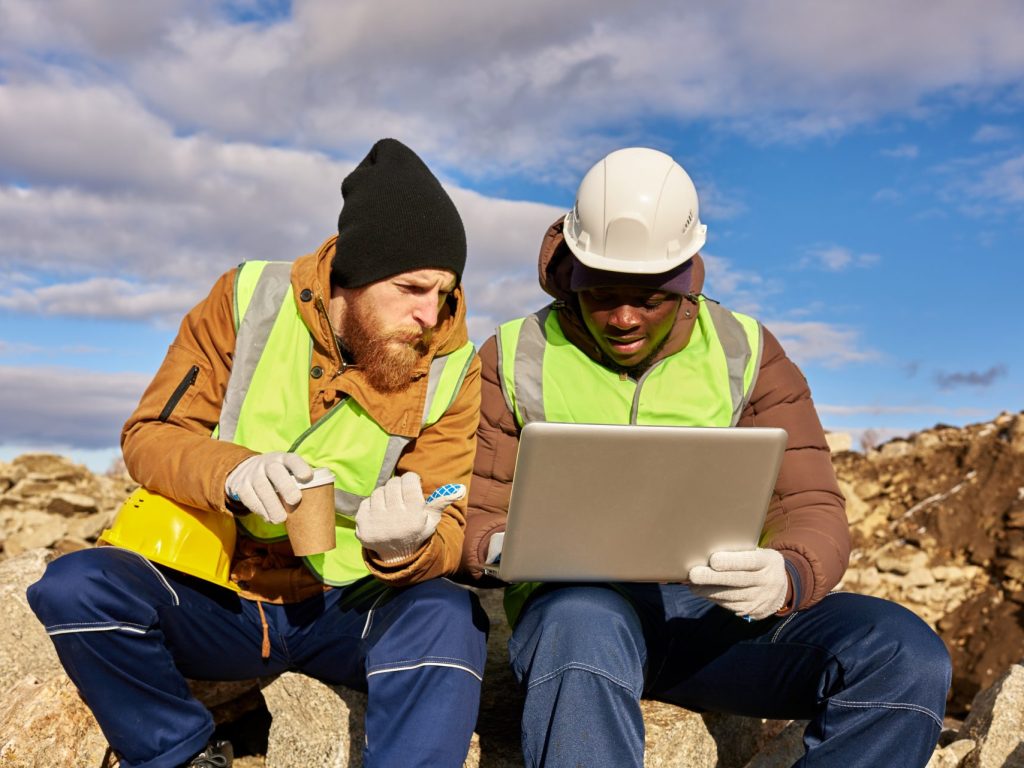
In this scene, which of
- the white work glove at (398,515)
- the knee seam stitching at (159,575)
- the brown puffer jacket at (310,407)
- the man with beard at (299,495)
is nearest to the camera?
the white work glove at (398,515)

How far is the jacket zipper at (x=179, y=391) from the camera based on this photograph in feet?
11.1

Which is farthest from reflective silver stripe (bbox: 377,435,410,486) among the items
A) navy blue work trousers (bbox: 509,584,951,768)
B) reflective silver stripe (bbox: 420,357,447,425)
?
navy blue work trousers (bbox: 509,584,951,768)

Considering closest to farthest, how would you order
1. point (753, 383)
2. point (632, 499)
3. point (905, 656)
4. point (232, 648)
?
point (632, 499)
point (905, 656)
point (232, 648)
point (753, 383)

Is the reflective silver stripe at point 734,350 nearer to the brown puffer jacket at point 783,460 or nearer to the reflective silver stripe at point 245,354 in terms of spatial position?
the brown puffer jacket at point 783,460

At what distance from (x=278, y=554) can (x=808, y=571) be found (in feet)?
6.14

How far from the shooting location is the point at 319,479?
9.55 feet

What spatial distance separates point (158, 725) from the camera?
312 cm

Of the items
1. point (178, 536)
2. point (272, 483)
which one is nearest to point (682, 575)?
point (272, 483)

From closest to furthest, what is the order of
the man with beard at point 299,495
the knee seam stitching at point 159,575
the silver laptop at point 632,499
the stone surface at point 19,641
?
the silver laptop at point 632,499 → the man with beard at point 299,495 → the knee seam stitching at point 159,575 → the stone surface at point 19,641

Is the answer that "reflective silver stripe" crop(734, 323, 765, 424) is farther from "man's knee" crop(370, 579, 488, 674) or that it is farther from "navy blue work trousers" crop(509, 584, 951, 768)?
"man's knee" crop(370, 579, 488, 674)

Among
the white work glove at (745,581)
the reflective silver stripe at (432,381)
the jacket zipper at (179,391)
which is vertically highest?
the reflective silver stripe at (432,381)

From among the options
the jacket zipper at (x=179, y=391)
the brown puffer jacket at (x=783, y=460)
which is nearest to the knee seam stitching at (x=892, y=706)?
the brown puffer jacket at (x=783, y=460)

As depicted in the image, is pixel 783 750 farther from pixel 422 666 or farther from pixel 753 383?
pixel 422 666

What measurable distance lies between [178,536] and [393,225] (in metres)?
1.35
